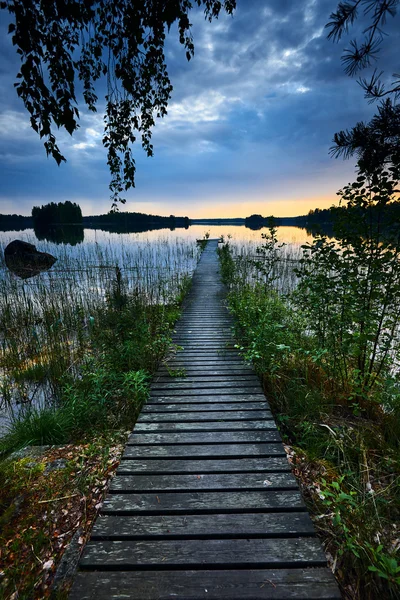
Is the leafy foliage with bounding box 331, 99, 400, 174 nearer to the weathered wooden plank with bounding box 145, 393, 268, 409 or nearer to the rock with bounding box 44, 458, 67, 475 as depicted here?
the weathered wooden plank with bounding box 145, 393, 268, 409

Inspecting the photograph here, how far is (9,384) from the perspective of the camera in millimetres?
4578

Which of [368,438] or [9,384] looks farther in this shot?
[9,384]

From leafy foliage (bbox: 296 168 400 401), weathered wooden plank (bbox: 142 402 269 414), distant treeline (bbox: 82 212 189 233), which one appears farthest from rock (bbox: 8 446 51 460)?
distant treeline (bbox: 82 212 189 233)

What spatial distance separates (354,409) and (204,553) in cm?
215

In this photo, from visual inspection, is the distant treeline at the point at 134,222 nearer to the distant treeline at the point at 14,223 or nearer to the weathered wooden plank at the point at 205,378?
the distant treeline at the point at 14,223

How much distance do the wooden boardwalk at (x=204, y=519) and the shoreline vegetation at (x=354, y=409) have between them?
26 centimetres

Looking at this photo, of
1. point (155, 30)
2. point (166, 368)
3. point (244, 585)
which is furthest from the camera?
point (166, 368)

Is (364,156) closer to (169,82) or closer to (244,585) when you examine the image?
(169,82)

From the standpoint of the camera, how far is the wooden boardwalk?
1439 millimetres

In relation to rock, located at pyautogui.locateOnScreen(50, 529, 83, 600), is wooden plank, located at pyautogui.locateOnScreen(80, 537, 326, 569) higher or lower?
higher

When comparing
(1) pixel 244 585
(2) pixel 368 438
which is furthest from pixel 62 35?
(2) pixel 368 438

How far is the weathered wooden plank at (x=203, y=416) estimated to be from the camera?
2.91m

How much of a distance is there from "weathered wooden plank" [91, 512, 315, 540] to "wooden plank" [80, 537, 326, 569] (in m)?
0.03

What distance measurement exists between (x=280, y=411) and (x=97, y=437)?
7.13 ft
